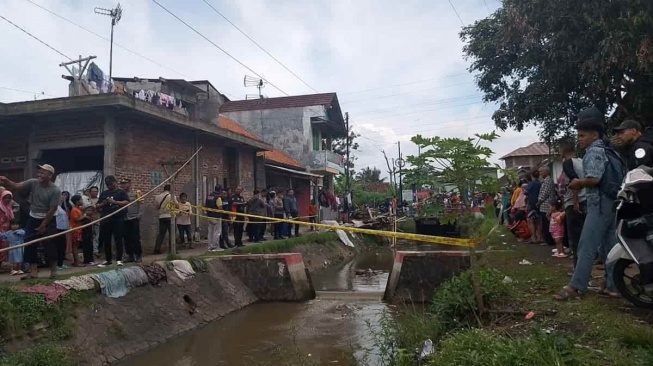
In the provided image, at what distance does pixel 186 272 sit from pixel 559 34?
9.54 metres

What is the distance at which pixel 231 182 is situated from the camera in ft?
57.2

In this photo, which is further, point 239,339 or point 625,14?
point 625,14

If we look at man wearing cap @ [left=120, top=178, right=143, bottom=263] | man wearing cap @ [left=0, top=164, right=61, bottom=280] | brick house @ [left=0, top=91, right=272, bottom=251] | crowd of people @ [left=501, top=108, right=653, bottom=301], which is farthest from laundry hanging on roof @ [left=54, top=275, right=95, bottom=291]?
crowd of people @ [left=501, top=108, right=653, bottom=301]

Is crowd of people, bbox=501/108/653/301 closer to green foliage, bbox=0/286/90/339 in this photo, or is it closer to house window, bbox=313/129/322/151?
green foliage, bbox=0/286/90/339

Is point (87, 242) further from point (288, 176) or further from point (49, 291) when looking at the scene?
point (288, 176)

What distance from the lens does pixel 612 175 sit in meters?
4.58

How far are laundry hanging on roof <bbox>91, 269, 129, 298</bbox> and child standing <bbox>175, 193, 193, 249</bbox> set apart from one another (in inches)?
131

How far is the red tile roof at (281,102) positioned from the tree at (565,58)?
11.4 metres

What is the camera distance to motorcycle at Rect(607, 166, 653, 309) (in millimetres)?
4000

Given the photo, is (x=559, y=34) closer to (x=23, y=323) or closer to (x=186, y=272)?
(x=186, y=272)

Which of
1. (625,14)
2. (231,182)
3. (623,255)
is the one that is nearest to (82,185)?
(231,182)

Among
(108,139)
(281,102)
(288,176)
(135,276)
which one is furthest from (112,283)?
(281,102)

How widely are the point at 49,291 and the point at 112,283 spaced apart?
1092 millimetres

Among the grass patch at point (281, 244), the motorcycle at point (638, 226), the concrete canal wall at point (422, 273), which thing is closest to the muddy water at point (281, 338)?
the concrete canal wall at point (422, 273)
